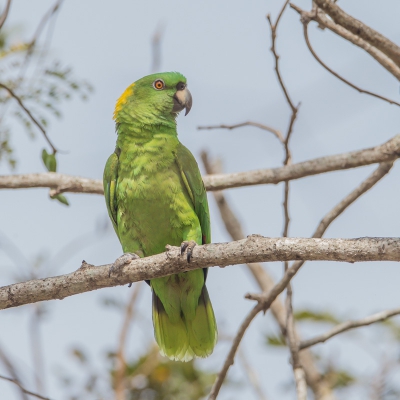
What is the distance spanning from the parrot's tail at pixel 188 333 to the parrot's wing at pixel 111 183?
76cm

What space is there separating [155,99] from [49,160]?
991 millimetres

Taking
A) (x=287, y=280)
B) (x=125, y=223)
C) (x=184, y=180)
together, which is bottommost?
(x=287, y=280)

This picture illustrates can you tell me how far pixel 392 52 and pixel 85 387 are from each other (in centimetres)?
407

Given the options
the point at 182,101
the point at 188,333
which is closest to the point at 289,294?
the point at 188,333

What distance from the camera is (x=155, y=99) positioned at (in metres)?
4.61

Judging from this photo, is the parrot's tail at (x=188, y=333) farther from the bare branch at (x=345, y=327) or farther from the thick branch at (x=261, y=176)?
the thick branch at (x=261, y=176)

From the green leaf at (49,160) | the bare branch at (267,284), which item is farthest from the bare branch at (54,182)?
the bare branch at (267,284)

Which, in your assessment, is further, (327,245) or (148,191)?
(148,191)

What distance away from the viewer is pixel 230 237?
612 centimetres

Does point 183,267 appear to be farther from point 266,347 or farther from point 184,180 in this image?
point 266,347

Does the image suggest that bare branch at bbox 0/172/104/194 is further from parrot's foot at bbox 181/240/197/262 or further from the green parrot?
parrot's foot at bbox 181/240/197/262

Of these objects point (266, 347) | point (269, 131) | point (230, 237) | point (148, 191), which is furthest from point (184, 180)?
point (266, 347)

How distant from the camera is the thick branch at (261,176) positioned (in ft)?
14.0

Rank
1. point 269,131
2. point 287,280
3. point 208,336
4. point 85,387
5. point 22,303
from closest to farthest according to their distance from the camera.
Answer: point 22,303
point 287,280
point 208,336
point 269,131
point 85,387
